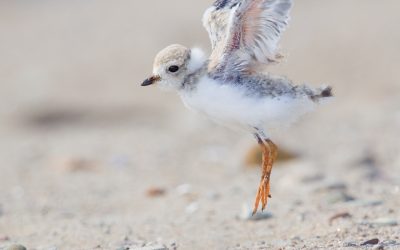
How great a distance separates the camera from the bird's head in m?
5.29

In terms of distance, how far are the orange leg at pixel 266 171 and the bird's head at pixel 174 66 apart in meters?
0.58

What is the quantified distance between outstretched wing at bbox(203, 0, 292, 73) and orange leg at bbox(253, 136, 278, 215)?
455 mm

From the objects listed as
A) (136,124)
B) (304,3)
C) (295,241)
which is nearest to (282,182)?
(295,241)

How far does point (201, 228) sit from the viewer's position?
19.8ft

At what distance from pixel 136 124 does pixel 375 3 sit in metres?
4.87

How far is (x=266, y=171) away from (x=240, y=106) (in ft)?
1.61

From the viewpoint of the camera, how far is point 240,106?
201 inches

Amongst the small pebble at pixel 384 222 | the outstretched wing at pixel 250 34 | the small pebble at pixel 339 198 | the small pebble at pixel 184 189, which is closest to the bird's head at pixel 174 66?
the outstretched wing at pixel 250 34

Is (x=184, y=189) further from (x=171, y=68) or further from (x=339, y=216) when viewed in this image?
(x=171, y=68)

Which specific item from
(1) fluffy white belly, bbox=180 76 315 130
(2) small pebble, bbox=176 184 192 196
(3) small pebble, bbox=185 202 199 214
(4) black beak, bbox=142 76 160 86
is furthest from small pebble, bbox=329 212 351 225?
(2) small pebble, bbox=176 184 192 196

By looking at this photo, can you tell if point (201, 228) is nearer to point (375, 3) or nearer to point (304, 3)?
point (375, 3)

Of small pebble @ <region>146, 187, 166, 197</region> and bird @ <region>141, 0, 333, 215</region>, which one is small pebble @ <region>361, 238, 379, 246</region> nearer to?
bird @ <region>141, 0, 333, 215</region>

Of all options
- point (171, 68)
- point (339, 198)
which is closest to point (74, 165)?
point (339, 198)

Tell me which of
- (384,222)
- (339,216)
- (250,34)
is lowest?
(384,222)
